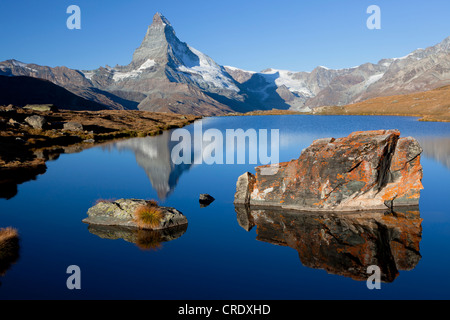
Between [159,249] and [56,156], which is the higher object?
[56,156]

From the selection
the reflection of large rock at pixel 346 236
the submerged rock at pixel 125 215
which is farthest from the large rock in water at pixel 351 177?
the submerged rock at pixel 125 215

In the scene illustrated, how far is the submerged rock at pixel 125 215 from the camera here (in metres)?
21.4

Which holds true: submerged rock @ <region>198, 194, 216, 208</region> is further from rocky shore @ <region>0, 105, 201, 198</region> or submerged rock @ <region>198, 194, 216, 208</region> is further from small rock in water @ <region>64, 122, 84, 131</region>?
small rock in water @ <region>64, 122, 84, 131</region>

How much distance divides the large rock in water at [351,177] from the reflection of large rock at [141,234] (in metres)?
7.21

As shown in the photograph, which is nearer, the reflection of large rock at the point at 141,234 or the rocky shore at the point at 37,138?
the reflection of large rock at the point at 141,234

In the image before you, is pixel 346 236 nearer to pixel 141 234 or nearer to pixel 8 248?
pixel 141 234

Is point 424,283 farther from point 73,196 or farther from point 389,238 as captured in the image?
point 73,196

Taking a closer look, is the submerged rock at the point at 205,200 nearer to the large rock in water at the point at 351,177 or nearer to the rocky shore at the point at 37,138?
the large rock in water at the point at 351,177

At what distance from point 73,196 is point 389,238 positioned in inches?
948

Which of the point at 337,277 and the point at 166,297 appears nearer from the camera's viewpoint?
the point at 166,297
